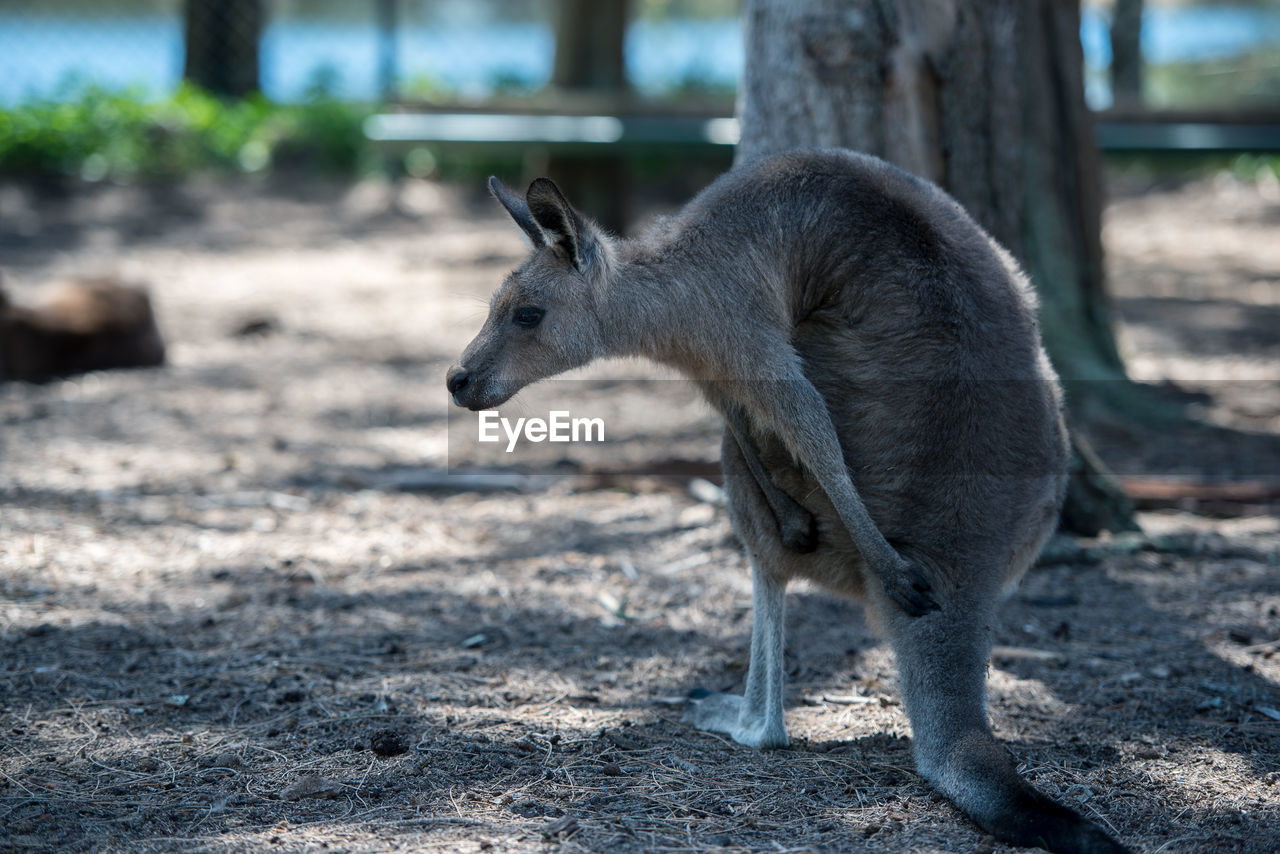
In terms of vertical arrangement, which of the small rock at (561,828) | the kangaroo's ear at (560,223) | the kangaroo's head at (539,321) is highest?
the kangaroo's ear at (560,223)

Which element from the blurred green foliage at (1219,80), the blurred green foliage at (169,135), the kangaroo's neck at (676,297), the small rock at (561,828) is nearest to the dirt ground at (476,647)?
the small rock at (561,828)

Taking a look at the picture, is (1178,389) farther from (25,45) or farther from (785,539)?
(25,45)

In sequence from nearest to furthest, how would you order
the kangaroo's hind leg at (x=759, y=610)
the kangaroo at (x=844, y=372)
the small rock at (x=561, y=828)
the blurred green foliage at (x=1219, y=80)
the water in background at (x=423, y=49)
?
the small rock at (x=561, y=828) < the kangaroo at (x=844, y=372) < the kangaroo's hind leg at (x=759, y=610) < the water in background at (x=423, y=49) < the blurred green foliage at (x=1219, y=80)

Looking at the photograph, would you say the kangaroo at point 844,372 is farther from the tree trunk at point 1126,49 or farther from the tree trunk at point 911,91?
the tree trunk at point 1126,49

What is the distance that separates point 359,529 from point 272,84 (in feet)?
35.0

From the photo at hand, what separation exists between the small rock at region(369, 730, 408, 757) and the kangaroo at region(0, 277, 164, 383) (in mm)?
4406

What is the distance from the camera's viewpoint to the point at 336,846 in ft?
8.57

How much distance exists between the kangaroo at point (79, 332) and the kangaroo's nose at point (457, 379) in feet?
14.2

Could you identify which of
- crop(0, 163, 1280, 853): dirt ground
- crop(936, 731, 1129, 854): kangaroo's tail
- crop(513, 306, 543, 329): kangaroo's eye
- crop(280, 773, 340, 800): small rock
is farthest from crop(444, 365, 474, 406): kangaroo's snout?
crop(936, 731, 1129, 854): kangaroo's tail

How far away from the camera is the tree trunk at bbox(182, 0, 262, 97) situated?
13.8 metres

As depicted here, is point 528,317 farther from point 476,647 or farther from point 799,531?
point 476,647

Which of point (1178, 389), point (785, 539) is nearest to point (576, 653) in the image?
point (785, 539)

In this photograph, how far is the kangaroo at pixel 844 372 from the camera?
2.96 metres

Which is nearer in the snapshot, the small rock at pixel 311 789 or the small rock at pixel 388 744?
the small rock at pixel 311 789
